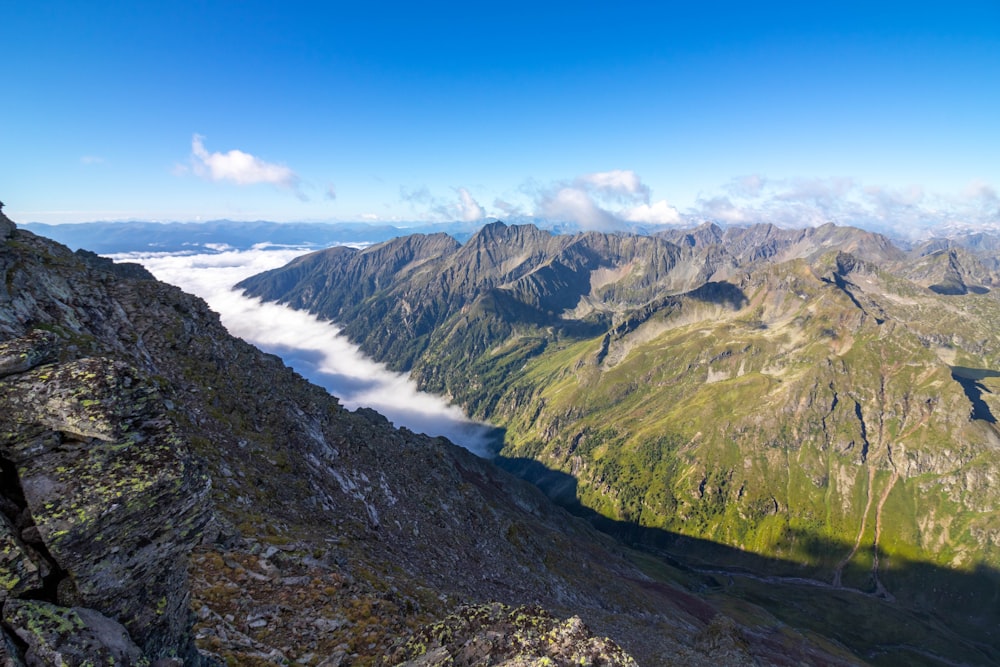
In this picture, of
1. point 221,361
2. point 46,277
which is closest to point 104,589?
point 46,277

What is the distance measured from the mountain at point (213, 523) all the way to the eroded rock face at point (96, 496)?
0.04 m

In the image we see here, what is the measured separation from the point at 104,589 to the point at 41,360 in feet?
20.4

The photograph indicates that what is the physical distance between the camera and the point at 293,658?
62.6 feet

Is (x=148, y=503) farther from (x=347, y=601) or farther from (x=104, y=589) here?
(x=347, y=601)

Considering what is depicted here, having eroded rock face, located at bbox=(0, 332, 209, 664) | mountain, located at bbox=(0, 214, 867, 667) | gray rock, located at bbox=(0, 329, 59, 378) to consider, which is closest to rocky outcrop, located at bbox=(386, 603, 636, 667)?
mountain, located at bbox=(0, 214, 867, 667)

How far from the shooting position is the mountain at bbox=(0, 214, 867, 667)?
1012 centimetres

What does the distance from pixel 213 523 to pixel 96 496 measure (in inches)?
536

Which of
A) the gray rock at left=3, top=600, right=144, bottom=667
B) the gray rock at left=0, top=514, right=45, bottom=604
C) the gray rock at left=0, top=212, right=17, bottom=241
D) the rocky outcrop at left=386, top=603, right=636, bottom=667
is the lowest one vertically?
the rocky outcrop at left=386, top=603, right=636, bottom=667

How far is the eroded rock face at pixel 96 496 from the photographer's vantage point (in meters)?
9.77

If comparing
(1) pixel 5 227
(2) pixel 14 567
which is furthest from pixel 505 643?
(1) pixel 5 227

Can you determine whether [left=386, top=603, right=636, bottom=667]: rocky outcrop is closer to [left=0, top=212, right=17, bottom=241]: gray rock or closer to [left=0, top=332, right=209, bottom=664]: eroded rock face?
[left=0, top=332, right=209, bottom=664]: eroded rock face

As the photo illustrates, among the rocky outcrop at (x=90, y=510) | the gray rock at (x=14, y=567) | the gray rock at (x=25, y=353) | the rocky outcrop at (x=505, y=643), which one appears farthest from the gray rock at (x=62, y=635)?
the rocky outcrop at (x=505, y=643)

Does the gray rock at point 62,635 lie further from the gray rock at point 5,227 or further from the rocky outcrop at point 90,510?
the gray rock at point 5,227

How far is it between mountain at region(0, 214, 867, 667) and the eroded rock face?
0.14ft
